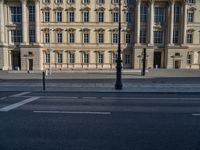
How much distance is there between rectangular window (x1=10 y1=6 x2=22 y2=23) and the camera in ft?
159

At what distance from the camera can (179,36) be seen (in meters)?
48.9

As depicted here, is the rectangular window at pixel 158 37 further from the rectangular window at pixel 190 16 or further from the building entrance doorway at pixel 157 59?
the rectangular window at pixel 190 16

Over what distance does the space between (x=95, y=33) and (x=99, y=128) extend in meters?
44.9

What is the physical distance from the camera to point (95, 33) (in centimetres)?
4978

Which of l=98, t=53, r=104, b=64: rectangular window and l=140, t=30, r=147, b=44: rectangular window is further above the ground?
l=140, t=30, r=147, b=44: rectangular window

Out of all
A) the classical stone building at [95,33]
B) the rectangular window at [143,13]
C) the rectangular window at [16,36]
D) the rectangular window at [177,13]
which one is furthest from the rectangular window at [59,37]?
the rectangular window at [177,13]

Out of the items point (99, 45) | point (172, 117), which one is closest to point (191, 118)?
point (172, 117)

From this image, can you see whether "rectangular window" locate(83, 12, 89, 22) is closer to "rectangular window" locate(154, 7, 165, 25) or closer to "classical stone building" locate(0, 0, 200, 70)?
"classical stone building" locate(0, 0, 200, 70)

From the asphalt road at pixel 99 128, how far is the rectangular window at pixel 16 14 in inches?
1740

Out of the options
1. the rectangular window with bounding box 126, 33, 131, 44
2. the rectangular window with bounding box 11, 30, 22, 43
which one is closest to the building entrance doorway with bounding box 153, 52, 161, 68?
the rectangular window with bounding box 126, 33, 131, 44

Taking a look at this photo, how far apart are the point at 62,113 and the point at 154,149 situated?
14.4ft

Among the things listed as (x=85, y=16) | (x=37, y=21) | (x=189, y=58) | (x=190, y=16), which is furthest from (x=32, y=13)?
(x=189, y=58)

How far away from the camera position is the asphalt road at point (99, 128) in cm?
515

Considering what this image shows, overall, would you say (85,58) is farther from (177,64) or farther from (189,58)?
(189,58)
